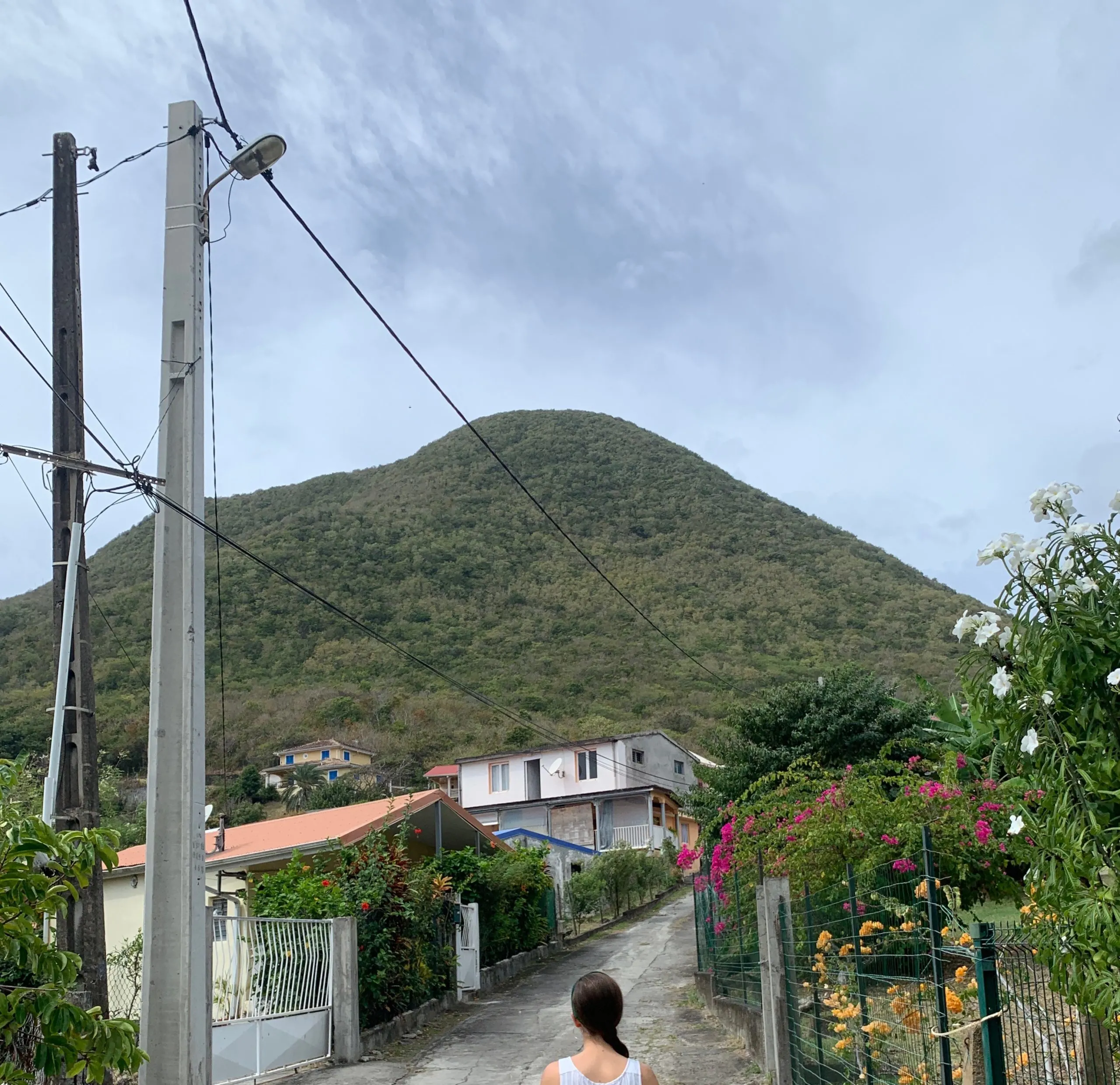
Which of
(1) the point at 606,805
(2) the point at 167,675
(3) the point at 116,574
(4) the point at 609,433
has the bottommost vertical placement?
(1) the point at 606,805

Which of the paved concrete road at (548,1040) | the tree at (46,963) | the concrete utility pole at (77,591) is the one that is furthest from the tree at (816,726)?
the tree at (46,963)

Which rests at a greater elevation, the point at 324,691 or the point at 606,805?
the point at 324,691

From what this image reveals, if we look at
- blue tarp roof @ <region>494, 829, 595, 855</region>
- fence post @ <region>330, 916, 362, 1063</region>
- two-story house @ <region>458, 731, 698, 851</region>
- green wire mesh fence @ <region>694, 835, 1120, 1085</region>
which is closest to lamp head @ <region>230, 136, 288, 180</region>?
green wire mesh fence @ <region>694, 835, 1120, 1085</region>

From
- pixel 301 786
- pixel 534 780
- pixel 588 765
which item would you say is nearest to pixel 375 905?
pixel 588 765

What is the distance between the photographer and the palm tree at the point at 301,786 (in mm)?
51219

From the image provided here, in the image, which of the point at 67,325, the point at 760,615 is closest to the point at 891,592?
the point at 760,615

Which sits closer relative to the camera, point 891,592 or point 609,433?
point 891,592

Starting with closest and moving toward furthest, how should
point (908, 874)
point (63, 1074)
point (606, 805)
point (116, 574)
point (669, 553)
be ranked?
point (63, 1074) → point (908, 874) → point (606, 805) → point (116, 574) → point (669, 553)

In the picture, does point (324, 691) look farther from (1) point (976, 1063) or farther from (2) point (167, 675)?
(1) point (976, 1063)

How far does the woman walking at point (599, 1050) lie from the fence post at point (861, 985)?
8.14 feet

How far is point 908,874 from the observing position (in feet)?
22.1

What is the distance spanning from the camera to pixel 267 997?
1145 cm

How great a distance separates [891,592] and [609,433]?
49622 millimetres

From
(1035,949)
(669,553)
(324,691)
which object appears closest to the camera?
(1035,949)
